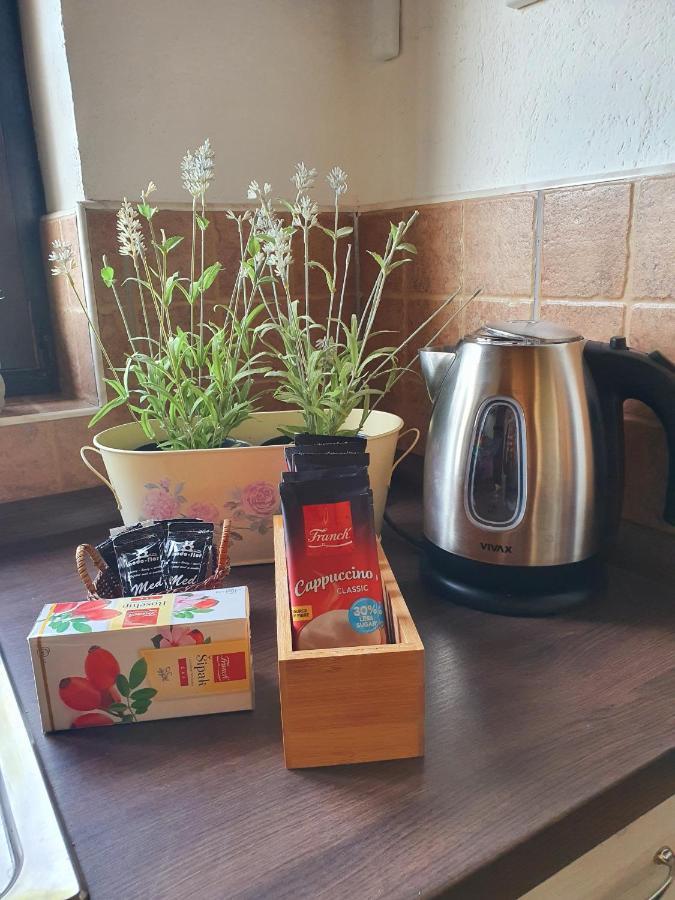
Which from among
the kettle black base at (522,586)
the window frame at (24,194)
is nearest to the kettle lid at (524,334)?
the kettle black base at (522,586)

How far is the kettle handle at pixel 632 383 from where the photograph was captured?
65 cm

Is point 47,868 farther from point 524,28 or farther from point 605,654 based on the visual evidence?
point 524,28

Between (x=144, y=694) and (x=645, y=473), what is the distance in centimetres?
55

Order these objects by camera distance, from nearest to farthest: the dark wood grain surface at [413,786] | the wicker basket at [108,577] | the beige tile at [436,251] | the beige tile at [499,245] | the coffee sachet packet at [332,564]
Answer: the dark wood grain surface at [413,786]
the coffee sachet packet at [332,564]
the wicker basket at [108,577]
the beige tile at [499,245]
the beige tile at [436,251]

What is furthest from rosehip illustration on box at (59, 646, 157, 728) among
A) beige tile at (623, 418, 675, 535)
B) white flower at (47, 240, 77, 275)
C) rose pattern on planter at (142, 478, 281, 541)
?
beige tile at (623, 418, 675, 535)

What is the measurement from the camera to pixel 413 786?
1.54 ft

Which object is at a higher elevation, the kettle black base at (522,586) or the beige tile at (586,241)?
the beige tile at (586,241)

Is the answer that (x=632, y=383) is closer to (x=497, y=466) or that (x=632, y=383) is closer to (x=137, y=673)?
(x=497, y=466)

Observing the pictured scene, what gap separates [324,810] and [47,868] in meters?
0.17

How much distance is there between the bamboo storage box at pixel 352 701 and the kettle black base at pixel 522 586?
197 millimetres

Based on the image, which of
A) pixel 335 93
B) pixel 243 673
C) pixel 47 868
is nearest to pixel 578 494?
pixel 243 673

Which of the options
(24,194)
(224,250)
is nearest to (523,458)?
(224,250)

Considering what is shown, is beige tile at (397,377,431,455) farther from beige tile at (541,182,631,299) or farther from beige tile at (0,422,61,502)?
beige tile at (0,422,61,502)

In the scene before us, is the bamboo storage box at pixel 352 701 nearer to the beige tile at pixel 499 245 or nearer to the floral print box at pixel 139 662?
the floral print box at pixel 139 662
